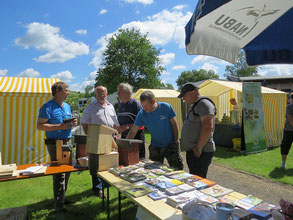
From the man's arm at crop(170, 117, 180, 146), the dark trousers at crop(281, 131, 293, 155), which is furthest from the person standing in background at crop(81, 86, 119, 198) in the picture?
the dark trousers at crop(281, 131, 293, 155)

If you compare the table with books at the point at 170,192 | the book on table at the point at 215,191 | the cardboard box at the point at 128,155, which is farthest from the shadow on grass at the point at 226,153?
the book on table at the point at 215,191

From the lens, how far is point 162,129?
2750 millimetres

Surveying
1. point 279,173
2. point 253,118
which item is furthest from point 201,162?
point 253,118

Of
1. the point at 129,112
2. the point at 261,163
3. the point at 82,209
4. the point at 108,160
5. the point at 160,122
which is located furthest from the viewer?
the point at 261,163

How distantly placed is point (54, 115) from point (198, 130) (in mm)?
1940

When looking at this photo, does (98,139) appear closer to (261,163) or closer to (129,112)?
(129,112)

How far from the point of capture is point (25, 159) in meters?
5.07

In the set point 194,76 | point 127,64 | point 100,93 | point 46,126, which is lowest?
point 46,126

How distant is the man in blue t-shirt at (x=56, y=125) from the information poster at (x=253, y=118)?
17.2 ft

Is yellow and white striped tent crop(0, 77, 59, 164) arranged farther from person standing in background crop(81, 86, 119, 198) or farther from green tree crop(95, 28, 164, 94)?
green tree crop(95, 28, 164, 94)

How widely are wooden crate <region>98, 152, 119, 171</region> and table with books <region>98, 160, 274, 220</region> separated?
7 cm

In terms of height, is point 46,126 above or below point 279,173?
above

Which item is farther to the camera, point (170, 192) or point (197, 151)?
point (197, 151)

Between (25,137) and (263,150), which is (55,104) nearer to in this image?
(25,137)
